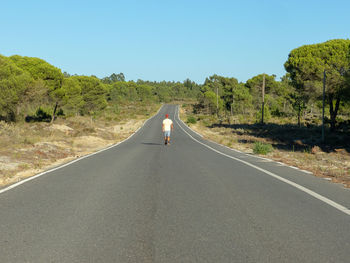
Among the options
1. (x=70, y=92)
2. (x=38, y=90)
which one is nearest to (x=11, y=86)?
(x=38, y=90)

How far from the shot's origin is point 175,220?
16.3 ft

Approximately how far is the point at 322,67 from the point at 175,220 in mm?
31275

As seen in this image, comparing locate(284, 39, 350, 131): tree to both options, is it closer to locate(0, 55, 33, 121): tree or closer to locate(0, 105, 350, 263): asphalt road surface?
locate(0, 105, 350, 263): asphalt road surface

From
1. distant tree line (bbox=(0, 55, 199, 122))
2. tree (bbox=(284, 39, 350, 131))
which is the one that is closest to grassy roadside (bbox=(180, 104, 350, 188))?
tree (bbox=(284, 39, 350, 131))

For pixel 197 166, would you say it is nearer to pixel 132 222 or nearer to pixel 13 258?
pixel 132 222

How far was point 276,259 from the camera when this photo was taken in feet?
11.6

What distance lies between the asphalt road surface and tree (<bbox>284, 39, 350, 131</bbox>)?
2454 cm

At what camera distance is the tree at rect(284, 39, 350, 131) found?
30.4 meters

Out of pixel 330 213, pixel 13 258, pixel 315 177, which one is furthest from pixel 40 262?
pixel 315 177

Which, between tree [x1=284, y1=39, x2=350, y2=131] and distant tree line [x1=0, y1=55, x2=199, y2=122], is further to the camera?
distant tree line [x1=0, y1=55, x2=199, y2=122]

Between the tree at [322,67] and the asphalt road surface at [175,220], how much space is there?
80.5ft

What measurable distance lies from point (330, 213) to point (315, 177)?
4.16 metres

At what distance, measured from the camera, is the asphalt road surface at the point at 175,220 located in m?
3.73

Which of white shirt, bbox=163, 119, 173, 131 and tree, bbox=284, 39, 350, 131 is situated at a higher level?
tree, bbox=284, 39, 350, 131
